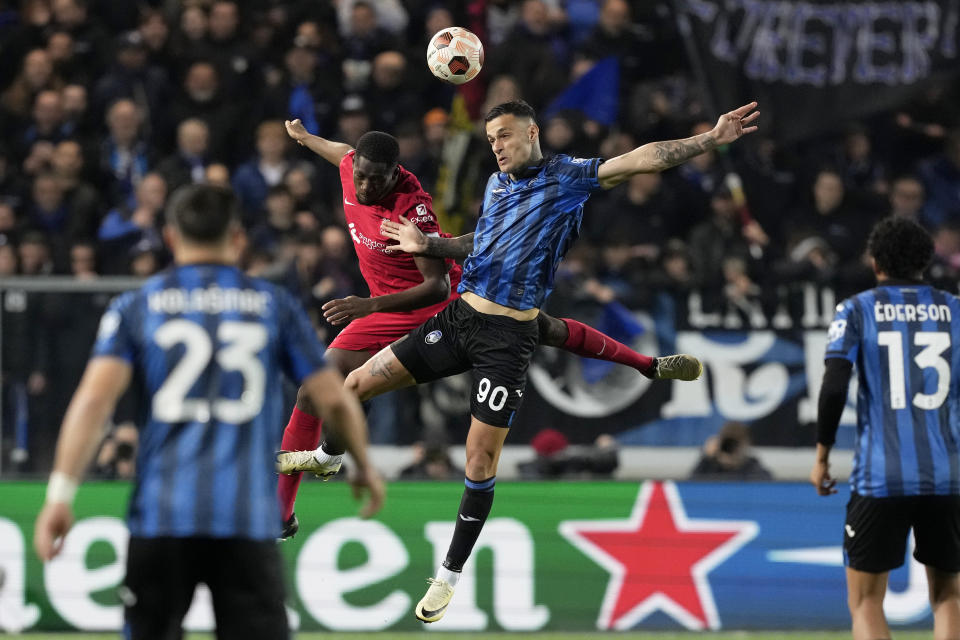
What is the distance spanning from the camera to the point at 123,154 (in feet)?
46.9

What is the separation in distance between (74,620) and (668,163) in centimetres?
698

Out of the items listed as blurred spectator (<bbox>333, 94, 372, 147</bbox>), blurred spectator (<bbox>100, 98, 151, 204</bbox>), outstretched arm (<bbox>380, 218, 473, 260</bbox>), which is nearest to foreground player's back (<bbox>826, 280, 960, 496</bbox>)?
outstretched arm (<bbox>380, 218, 473, 260</bbox>)

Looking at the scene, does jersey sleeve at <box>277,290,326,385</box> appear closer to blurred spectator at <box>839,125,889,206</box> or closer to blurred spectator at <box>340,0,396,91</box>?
blurred spectator at <box>340,0,396,91</box>

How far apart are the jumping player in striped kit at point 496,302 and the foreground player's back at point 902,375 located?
1.61m

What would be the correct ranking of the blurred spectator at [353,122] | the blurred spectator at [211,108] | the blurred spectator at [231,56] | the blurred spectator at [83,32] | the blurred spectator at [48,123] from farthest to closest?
the blurred spectator at [83,32] < the blurred spectator at [231,56] < the blurred spectator at [48,123] < the blurred spectator at [211,108] < the blurred spectator at [353,122]

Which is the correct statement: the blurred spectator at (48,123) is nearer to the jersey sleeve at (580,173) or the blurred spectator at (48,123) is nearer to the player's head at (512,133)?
the player's head at (512,133)

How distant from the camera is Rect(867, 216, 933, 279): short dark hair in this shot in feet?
25.0

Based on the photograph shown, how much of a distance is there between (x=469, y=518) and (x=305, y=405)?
122 cm

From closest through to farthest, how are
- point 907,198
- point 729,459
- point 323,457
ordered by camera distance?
1. point 323,457
2. point 729,459
3. point 907,198

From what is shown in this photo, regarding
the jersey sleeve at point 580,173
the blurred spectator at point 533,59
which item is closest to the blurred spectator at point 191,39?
the blurred spectator at point 533,59

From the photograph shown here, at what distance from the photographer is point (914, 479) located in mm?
7492

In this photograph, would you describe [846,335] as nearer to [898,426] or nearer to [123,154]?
[898,426]

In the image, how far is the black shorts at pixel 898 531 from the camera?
7512mm

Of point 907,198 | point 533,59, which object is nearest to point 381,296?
point 533,59
